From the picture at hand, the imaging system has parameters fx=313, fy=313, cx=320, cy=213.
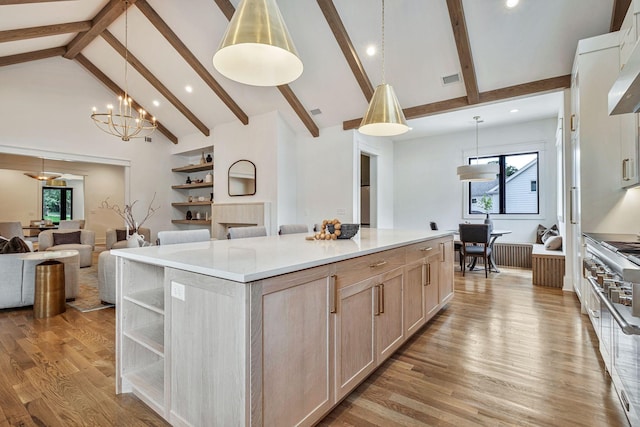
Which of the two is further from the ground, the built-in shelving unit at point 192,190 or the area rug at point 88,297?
the built-in shelving unit at point 192,190

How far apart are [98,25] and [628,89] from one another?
7.03 metres

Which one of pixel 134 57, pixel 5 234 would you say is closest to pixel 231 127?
pixel 134 57

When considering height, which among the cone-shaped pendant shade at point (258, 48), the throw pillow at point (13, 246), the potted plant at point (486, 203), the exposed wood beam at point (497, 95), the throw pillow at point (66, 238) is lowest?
the throw pillow at point (66, 238)

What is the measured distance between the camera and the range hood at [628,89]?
1.48 meters

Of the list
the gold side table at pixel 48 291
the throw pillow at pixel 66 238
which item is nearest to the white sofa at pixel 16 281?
the gold side table at pixel 48 291

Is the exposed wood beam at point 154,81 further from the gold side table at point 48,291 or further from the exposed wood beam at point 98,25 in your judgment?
the gold side table at point 48,291

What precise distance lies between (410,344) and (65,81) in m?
8.35

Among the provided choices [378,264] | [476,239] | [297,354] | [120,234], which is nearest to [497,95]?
[476,239]

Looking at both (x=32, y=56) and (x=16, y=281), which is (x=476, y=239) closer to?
(x=16, y=281)

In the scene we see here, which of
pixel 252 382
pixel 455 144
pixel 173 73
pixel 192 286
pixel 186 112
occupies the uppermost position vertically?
pixel 173 73

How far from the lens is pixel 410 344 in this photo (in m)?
2.65

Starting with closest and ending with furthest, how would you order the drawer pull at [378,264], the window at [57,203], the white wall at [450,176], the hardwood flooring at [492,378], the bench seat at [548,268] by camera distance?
the hardwood flooring at [492,378] < the drawer pull at [378,264] < the bench seat at [548,268] < the white wall at [450,176] < the window at [57,203]

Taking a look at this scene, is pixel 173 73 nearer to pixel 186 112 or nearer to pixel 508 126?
pixel 186 112

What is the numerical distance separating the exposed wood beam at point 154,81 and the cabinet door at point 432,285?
6.43 m
